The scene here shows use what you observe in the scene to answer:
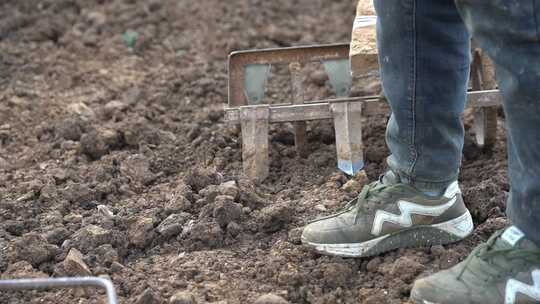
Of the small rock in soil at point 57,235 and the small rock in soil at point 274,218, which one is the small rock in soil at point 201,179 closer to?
the small rock in soil at point 274,218

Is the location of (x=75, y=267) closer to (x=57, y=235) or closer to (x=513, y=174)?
(x=57, y=235)

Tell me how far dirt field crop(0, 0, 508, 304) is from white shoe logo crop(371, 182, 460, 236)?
10cm

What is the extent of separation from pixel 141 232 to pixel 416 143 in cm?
97

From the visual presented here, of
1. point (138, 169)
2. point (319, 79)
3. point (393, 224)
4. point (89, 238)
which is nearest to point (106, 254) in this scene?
point (89, 238)

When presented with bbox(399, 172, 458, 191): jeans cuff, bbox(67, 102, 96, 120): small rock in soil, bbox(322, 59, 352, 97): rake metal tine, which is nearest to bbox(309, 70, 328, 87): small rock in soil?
bbox(322, 59, 352, 97): rake metal tine

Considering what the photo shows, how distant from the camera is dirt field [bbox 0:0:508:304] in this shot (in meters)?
2.76

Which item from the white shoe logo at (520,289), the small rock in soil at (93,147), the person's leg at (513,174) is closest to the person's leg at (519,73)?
the person's leg at (513,174)

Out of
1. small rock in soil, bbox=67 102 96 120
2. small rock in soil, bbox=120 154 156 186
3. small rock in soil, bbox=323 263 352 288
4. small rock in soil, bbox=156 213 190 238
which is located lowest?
small rock in soil, bbox=323 263 352 288

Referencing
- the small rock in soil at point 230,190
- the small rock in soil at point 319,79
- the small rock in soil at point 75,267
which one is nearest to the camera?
the small rock in soil at point 75,267

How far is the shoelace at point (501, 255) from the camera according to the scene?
7.91 ft

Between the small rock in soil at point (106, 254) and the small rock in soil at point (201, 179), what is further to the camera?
the small rock in soil at point (201, 179)

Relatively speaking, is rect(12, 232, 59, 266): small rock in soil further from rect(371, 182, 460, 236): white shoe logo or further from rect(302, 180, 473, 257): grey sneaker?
rect(371, 182, 460, 236): white shoe logo

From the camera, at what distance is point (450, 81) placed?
8.64 ft

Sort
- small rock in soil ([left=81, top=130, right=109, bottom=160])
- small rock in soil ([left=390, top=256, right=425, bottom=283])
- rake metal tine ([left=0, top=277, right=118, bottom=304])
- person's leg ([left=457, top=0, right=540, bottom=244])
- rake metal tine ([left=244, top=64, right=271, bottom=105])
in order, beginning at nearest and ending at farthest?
person's leg ([left=457, top=0, right=540, bottom=244]), rake metal tine ([left=0, top=277, right=118, bottom=304]), small rock in soil ([left=390, top=256, right=425, bottom=283]), rake metal tine ([left=244, top=64, right=271, bottom=105]), small rock in soil ([left=81, top=130, right=109, bottom=160])
